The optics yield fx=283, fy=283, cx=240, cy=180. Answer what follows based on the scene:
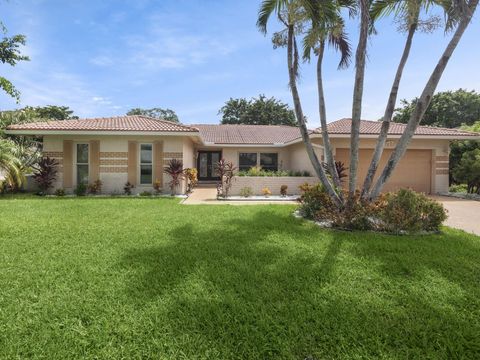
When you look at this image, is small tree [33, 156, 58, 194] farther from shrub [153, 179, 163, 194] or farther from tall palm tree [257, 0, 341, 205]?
tall palm tree [257, 0, 341, 205]

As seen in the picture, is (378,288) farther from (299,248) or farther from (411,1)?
(411,1)

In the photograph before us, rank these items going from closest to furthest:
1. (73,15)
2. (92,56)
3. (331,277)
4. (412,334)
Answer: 1. (412,334)
2. (331,277)
3. (73,15)
4. (92,56)

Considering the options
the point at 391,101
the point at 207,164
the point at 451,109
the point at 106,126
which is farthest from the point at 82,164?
the point at 451,109

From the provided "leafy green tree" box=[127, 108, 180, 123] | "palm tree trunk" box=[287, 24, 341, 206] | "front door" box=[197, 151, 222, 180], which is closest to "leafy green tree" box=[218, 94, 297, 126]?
"leafy green tree" box=[127, 108, 180, 123]

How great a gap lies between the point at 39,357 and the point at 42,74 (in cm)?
1522

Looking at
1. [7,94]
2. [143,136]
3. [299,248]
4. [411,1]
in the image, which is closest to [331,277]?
[299,248]

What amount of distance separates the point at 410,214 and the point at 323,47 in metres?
5.83

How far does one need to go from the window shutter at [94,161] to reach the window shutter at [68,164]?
3.23ft

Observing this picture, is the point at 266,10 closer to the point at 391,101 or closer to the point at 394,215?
the point at 391,101

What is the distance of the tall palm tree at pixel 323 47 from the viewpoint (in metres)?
8.36

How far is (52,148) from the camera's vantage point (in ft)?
47.7

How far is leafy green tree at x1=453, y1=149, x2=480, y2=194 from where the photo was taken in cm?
1501

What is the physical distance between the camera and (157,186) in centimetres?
1459

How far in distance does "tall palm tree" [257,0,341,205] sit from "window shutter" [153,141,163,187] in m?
8.10
